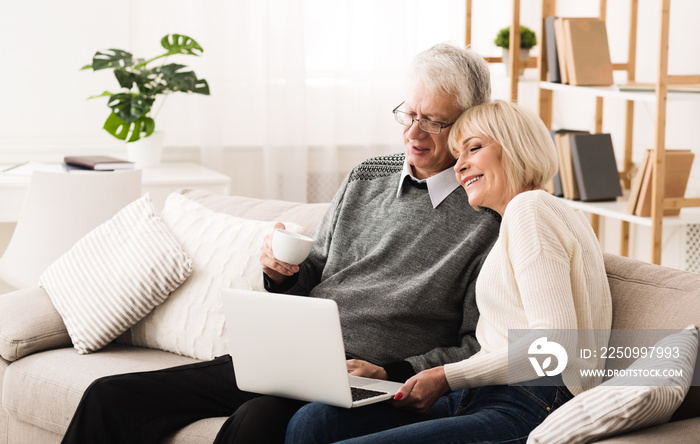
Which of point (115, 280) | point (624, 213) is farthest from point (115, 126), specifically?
point (624, 213)

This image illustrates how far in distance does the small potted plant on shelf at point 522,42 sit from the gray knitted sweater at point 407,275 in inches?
72.7

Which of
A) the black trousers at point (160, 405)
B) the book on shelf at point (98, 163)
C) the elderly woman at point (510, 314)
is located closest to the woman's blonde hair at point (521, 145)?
the elderly woman at point (510, 314)

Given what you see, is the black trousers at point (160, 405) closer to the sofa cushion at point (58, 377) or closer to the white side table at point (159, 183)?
the sofa cushion at point (58, 377)

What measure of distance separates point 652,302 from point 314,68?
2.68 meters

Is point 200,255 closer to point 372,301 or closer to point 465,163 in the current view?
point 372,301

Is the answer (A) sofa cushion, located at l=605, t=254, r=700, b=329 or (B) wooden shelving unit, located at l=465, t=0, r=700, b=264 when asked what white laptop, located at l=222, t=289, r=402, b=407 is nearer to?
(A) sofa cushion, located at l=605, t=254, r=700, b=329

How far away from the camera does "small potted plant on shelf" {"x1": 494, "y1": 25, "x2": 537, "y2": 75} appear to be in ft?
12.0

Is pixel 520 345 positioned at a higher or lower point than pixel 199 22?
lower

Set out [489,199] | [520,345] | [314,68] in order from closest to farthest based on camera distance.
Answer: [520,345]
[489,199]
[314,68]

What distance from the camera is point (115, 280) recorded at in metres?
2.20

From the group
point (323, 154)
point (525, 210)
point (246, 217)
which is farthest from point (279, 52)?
point (525, 210)

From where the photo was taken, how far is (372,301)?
6.20 ft

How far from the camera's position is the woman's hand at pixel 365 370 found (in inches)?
67.5

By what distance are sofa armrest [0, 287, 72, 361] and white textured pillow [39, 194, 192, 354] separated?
0.11 feet
